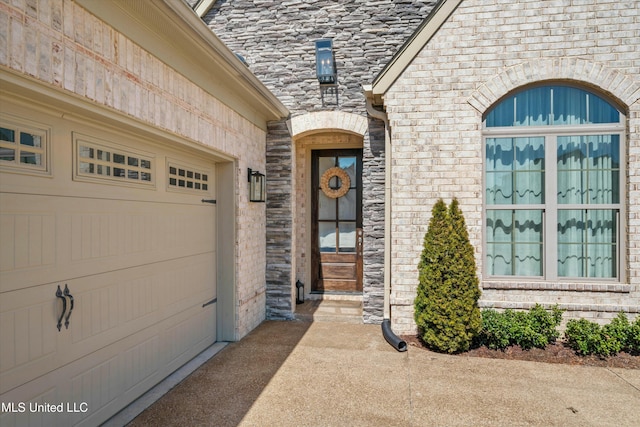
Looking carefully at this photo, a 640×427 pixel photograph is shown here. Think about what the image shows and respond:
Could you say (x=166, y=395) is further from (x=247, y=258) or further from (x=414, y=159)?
(x=414, y=159)

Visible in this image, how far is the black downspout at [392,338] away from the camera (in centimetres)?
473

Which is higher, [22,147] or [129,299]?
[22,147]

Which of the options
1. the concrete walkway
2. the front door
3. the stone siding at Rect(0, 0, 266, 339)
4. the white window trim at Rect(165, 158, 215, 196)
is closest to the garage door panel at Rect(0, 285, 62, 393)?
the concrete walkway

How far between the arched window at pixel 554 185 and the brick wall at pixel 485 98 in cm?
19

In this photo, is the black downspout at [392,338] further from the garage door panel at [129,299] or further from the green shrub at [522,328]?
the garage door panel at [129,299]

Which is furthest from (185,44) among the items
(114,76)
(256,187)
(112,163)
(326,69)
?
(326,69)

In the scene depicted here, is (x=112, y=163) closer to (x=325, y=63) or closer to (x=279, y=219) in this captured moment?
(x=279, y=219)

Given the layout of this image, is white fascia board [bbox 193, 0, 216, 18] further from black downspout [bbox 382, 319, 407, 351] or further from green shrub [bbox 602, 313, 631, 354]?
green shrub [bbox 602, 313, 631, 354]

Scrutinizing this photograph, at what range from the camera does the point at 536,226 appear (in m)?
5.00

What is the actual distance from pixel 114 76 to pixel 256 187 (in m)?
2.85

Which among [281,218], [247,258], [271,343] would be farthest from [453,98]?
[271,343]

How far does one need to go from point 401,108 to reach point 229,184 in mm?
2523

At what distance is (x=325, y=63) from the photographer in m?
5.98

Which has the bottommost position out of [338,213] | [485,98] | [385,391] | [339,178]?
[385,391]
